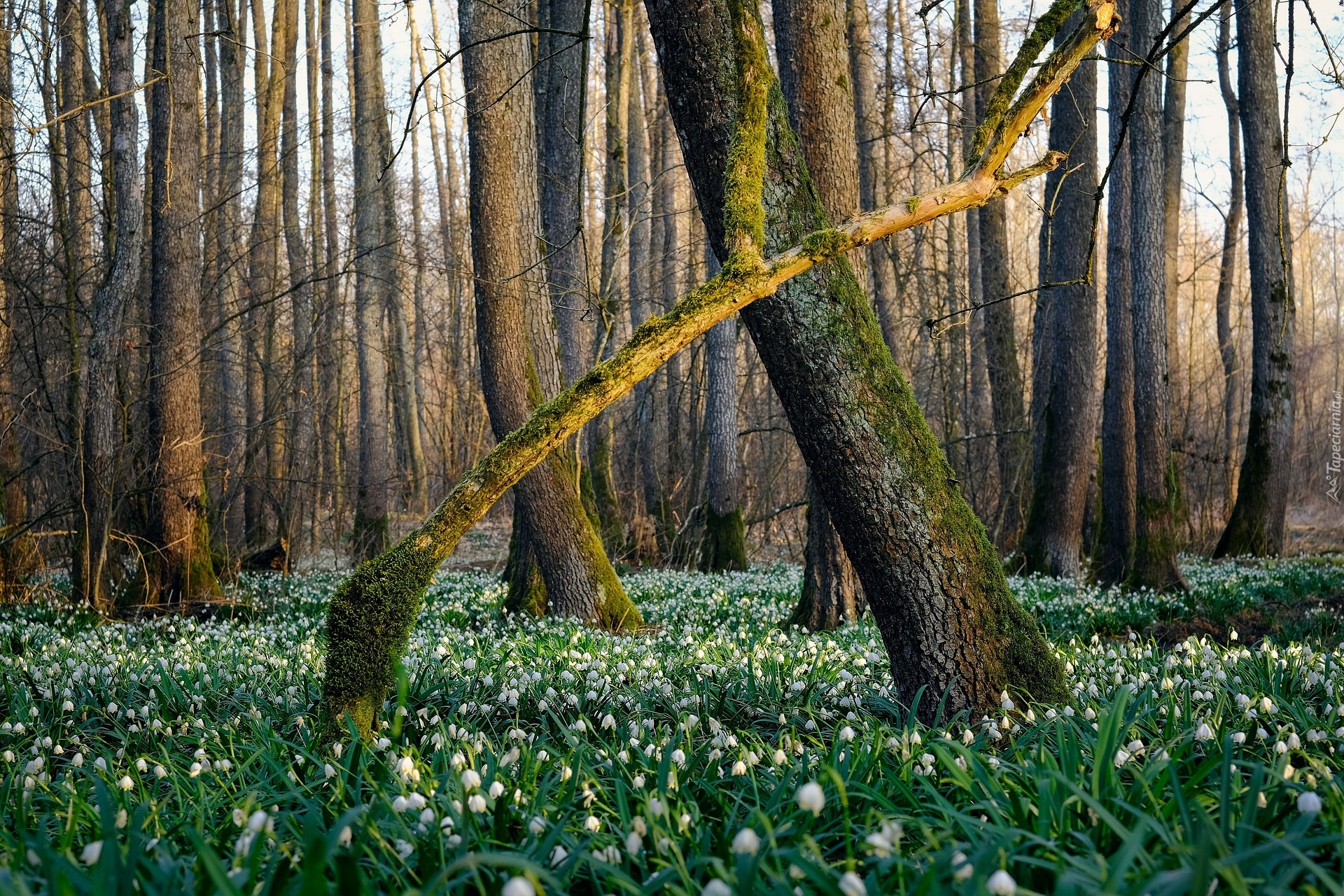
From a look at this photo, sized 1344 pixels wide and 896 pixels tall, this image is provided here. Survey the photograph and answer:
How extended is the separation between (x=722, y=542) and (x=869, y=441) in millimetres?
10649

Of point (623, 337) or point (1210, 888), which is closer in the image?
point (1210, 888)

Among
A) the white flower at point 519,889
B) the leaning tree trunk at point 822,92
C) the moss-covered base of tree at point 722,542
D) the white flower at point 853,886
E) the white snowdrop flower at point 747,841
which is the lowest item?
the moss-covered base of tree at point 722,542

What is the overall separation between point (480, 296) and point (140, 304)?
7.08 meters

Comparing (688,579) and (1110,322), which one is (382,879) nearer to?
(688,579)

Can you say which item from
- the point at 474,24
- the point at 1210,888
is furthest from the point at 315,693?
the point at 474,24

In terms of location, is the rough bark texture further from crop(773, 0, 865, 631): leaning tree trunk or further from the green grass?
the green grass

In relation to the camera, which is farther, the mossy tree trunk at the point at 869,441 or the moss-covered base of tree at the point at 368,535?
the moss-covered base of tree at the point at 368,535

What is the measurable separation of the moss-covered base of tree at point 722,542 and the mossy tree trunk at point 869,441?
10.2 metres

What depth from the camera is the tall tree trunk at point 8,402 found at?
31.9 ft

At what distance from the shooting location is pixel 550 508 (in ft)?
27.7

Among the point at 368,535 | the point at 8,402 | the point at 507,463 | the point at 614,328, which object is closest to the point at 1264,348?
the point at 614,328

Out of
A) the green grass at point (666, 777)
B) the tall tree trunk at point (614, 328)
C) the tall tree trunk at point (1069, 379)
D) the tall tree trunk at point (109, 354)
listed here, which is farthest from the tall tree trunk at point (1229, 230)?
the tall tree trunk at point (109, 354)

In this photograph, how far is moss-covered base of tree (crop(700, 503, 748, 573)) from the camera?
1449 centimetres

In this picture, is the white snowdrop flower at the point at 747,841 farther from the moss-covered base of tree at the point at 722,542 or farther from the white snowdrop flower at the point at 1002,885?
the moss-covered base of tree at the point at 722,542
